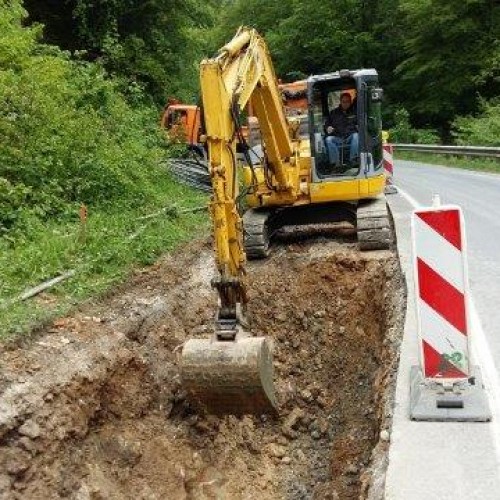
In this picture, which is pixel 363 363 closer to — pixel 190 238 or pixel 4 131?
pixel 190 238

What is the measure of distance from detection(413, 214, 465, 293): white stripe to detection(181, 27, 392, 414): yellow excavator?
1.55 m

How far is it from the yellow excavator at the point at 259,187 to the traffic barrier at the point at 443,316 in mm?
1329

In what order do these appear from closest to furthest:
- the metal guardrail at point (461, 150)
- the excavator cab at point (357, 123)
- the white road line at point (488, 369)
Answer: the white road line at point (488, 369) < the excavator cab at point (357, 123) < the metal guardrail at point (461, 150)

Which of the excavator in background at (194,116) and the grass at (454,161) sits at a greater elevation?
the excavator in background at (194,116)

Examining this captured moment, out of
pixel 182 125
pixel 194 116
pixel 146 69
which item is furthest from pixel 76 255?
pixel 146 69

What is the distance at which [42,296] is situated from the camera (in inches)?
282

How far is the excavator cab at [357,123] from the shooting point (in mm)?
10383

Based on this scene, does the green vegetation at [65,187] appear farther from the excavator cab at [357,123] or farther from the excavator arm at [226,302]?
the excavator cab at [357,123]

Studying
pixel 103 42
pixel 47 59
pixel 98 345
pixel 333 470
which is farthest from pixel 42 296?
pixel 103 42

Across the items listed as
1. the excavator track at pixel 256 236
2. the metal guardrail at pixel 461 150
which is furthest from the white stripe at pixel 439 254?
the metal guardrail at pixel 461 150

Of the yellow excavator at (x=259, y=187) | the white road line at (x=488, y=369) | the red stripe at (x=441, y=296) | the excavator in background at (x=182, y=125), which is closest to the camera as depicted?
the white road line at (x=488, y=369)

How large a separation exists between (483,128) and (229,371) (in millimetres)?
22977

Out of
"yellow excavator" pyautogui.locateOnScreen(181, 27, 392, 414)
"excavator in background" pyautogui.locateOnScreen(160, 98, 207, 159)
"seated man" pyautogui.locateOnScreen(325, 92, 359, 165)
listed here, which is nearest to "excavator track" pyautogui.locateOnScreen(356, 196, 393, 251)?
"yellow excavator" pyautogui.locateOnScreen(181, 27, 392, 414)

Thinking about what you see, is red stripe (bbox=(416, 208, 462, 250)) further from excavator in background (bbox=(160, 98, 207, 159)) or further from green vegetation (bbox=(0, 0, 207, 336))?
excavator in background (bbox=(160, 98, 207, 159))
